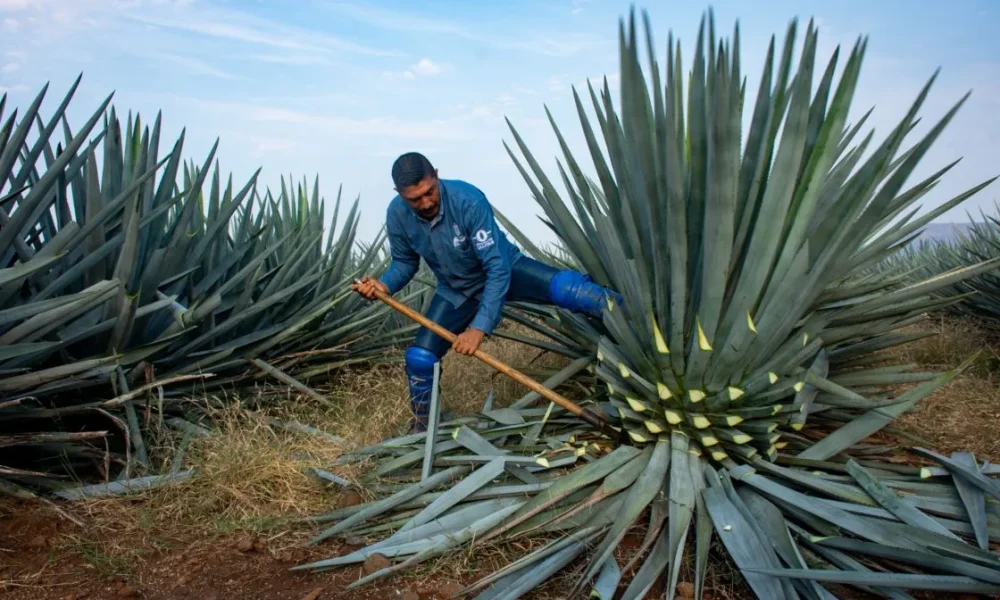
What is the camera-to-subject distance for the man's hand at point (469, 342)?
3.65 metres

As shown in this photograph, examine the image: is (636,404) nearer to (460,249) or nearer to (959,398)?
(460,249)

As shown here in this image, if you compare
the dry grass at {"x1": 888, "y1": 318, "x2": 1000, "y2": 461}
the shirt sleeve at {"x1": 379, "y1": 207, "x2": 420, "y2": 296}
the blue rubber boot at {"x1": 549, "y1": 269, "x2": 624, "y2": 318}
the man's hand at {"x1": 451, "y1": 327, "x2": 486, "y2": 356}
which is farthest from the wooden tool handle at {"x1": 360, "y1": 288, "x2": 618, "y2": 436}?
the dry grass at {"x1": 888, "y1": 318, "x2": 1000, "y2": 461}

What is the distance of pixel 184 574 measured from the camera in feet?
9.89

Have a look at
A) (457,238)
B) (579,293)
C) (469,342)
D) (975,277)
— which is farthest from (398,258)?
(975,277)

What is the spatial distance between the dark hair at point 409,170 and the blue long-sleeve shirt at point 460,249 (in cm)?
20

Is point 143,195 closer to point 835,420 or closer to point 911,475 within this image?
point 835,420

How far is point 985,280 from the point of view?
21.9ft

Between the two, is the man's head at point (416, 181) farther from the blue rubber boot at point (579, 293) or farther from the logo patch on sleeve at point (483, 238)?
the blue rubber boot at point (579, 293)

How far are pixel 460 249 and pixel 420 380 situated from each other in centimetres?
68

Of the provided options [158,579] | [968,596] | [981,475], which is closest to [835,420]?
[981,475]

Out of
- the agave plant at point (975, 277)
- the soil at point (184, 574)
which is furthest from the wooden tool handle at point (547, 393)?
the agave plant at point (975, 277)

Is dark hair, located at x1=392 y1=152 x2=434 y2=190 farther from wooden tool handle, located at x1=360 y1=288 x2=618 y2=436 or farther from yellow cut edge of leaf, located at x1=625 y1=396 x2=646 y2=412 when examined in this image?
yellow cut edge of leaf, located at x1=625 y1=396 x2=646 y2=412

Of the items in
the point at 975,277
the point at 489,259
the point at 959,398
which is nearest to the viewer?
the point at 489,259

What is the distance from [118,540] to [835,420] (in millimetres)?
2907
